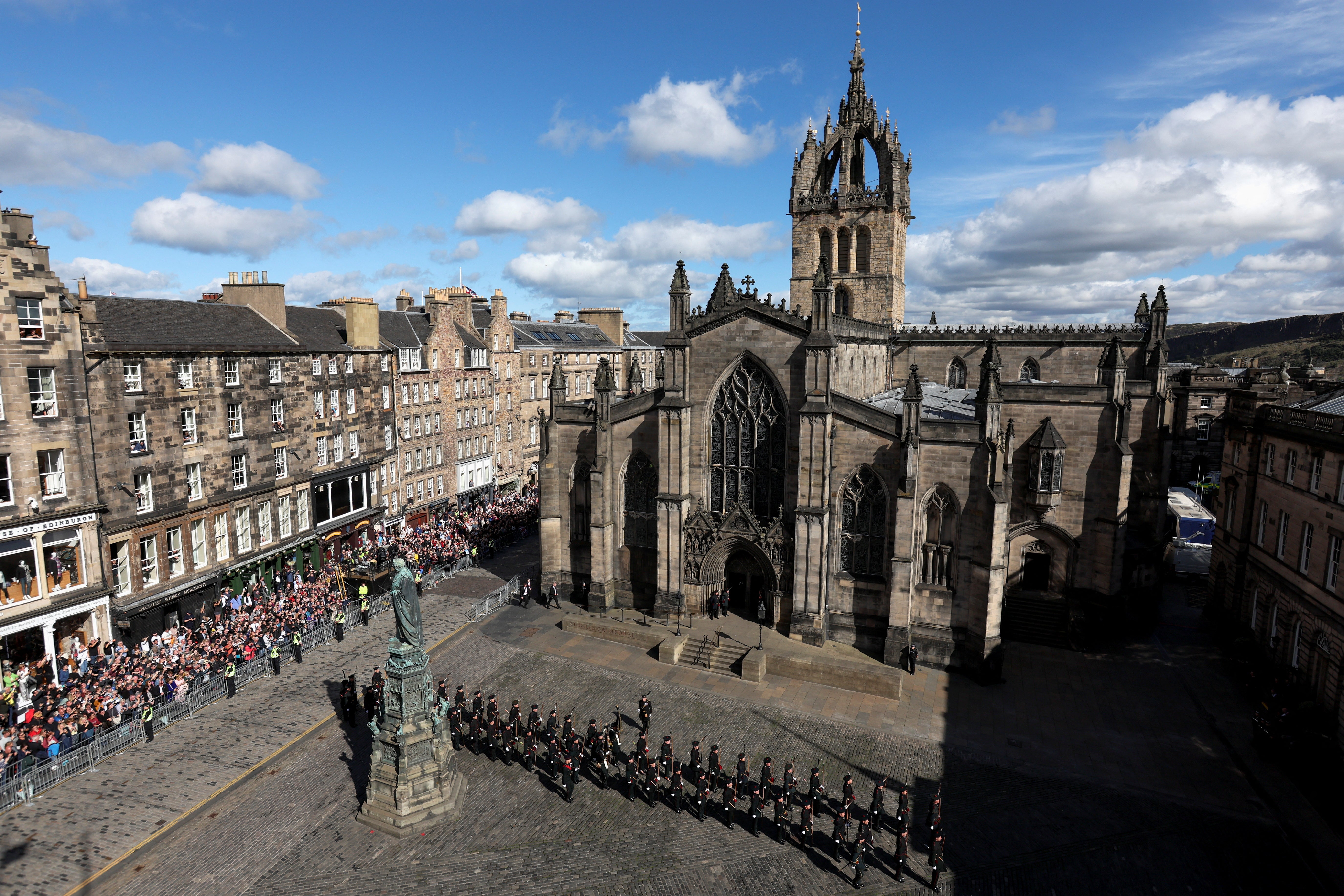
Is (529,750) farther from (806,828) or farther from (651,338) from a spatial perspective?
(651,338)

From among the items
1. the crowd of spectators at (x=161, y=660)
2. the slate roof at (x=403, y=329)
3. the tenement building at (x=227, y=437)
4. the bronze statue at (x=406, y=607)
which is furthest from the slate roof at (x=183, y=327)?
the bronze statue at (x=406, y=607)

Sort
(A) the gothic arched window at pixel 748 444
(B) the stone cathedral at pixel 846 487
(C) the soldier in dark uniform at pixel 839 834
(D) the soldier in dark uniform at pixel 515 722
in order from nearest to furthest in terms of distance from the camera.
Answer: (C) the soldier in dark uniform at pixel 839 834
(D) the soldier in dark uniform at pixel 515 722
(B) the stone cathedral at pixel 846 487
(A) the gothic arched window at pixel 748 444

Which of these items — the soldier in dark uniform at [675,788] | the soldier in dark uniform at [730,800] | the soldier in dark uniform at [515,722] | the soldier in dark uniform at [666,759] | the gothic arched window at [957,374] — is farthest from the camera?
the gothic arched window at [957,374]

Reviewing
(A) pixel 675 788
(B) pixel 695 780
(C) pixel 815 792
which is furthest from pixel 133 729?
(C) pixel 815 792

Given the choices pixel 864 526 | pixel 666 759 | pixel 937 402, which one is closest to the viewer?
pixel 666 759

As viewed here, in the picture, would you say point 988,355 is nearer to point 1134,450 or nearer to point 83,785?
point 1134,450

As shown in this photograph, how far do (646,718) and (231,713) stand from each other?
13.8 meters

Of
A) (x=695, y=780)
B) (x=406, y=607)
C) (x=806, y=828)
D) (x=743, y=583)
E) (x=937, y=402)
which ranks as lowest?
(x=695, y=780)

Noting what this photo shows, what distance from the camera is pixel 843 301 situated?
41.0 metres

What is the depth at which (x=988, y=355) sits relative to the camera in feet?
89.9

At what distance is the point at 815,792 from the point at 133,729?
2011cm

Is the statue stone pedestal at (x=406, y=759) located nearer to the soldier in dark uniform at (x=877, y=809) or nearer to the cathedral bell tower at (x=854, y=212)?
the soldier in dark uniform at (x=877, y=809)

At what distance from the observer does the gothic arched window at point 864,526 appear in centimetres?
2762

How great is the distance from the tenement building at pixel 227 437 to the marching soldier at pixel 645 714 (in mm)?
20116
